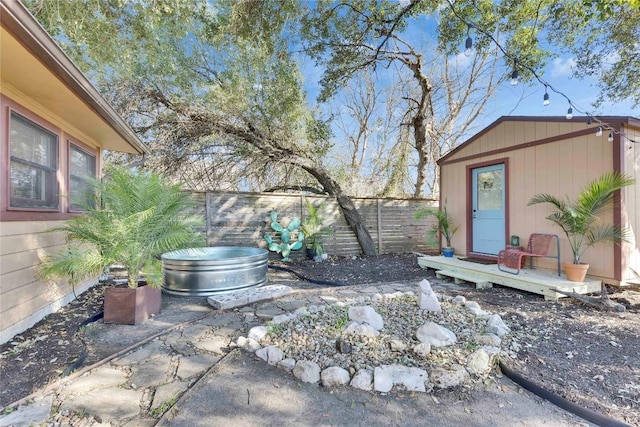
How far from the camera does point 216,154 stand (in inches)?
285

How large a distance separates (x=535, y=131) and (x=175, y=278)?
5.71 metres

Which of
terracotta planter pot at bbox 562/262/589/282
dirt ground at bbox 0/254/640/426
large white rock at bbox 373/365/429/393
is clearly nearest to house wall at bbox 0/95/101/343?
dirt ground at bbox 0/254/640/426

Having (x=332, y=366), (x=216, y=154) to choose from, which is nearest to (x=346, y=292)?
(x=332, y=366)

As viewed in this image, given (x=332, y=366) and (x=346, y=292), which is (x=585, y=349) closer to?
(x=332, y=366)

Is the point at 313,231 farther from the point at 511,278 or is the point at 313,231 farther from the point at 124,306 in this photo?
the point at 124,306

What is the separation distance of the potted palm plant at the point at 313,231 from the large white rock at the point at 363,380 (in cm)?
473

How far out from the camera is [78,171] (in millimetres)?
4367

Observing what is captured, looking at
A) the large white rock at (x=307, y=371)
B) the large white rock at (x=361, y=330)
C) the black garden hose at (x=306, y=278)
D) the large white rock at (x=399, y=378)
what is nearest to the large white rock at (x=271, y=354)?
the large white rock at (x=307, y=371)

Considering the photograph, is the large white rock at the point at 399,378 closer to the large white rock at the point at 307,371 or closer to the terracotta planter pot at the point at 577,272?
the large white rock at the point at 307,371

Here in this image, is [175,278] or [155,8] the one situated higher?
[155,8]

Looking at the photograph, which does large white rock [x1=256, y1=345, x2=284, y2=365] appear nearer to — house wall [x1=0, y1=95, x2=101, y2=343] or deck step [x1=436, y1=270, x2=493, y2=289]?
house wall [x1=0, y1=95, x2=101, y2=343]

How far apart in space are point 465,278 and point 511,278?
64 centimetres

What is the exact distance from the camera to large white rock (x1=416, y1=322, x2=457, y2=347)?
2.43m

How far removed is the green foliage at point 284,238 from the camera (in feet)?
20.9
